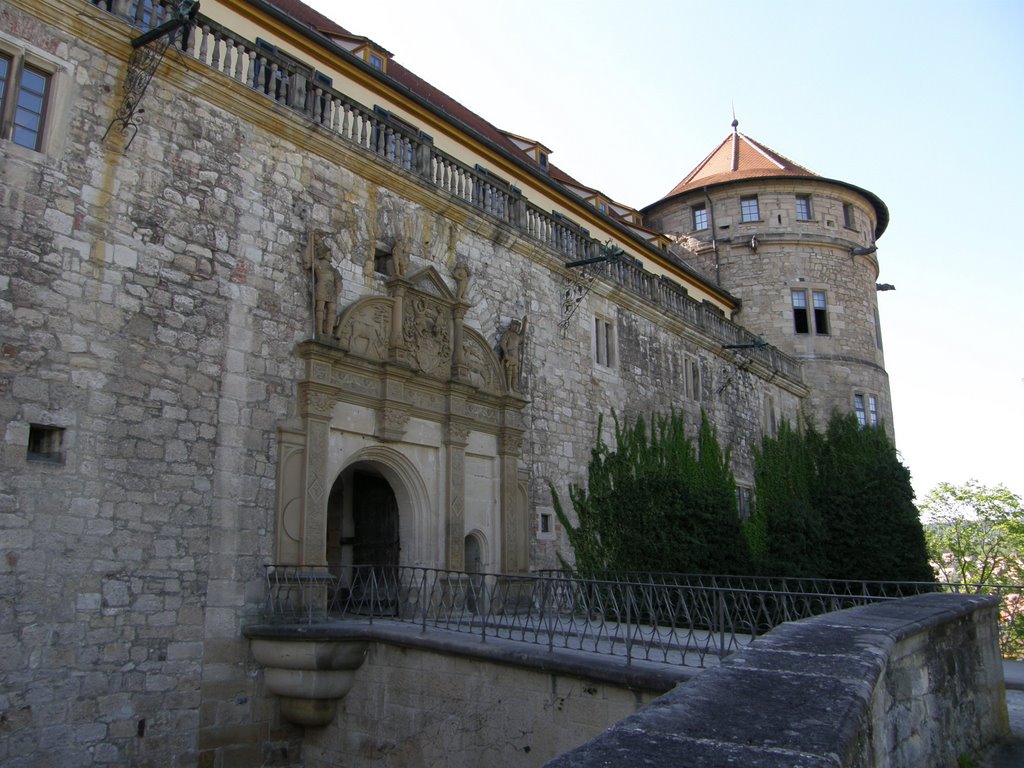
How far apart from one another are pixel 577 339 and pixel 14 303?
11.2 m

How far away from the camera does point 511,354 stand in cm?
1570

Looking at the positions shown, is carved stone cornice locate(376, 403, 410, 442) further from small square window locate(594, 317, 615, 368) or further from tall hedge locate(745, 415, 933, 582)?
tall hedge locate(745, 415, 933, 582)

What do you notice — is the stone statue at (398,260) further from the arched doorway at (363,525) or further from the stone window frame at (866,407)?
the stone window frame at (866,407)

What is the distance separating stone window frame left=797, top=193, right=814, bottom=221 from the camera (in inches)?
1262

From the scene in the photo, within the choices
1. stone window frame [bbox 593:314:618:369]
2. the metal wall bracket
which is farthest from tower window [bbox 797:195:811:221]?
the metal wall bracket

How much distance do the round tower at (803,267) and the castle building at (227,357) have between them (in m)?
14.9

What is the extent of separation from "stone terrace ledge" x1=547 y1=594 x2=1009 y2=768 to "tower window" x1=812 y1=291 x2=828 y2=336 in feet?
86.9

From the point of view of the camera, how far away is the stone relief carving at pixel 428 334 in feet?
44.8

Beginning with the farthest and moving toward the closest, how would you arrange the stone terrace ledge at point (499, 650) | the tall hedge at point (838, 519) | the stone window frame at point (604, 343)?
the tall hedge at point (838, 519) < the stone window frame at point (604, 343) < the stone terrace ledge at point (499, 650)

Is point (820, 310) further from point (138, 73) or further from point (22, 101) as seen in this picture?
point (22, 101)

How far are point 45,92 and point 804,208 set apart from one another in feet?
91.0

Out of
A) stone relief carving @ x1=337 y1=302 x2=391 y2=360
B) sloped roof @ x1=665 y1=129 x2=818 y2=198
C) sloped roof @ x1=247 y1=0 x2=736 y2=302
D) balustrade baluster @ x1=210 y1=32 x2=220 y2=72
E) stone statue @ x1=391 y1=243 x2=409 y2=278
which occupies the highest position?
sloped roof @ x1=665 y1=129 x2=818 y2=198

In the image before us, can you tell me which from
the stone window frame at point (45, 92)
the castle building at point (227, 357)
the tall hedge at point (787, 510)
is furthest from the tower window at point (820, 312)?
the stone window frame at point (45, 92)

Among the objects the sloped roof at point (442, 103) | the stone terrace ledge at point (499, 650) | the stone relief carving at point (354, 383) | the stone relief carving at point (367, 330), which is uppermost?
the sloped roof at point (442, 103)
